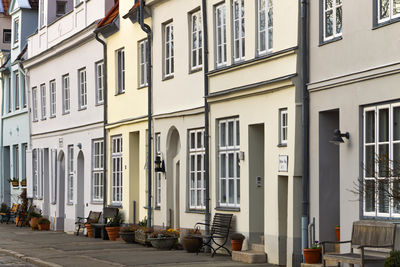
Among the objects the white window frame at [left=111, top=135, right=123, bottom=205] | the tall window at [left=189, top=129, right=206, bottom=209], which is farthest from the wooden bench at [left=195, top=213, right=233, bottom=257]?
the white window frame at [left=111, top=135, right=123, bottom=205]

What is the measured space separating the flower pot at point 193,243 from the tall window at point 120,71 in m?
8.28

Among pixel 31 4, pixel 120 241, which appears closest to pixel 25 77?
pixel 31 4

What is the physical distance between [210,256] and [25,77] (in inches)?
832

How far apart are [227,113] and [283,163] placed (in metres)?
3.25

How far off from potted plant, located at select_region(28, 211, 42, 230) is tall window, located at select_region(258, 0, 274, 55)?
18.5 meters

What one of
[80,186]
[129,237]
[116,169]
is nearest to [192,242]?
[129,237]

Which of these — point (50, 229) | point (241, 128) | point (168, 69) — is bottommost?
point (50, 229)

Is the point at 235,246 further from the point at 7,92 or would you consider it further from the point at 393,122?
the point at 7,92

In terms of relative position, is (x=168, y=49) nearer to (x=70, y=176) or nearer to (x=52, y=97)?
(x=70, y=176)

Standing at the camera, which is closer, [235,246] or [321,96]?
[321,96]

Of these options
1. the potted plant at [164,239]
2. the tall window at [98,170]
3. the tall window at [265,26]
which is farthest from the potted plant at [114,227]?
the tall window at [265,26]

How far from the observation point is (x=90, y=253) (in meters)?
23.4

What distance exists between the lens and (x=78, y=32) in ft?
105

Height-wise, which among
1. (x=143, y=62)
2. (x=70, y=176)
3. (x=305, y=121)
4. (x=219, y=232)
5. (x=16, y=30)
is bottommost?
(x=219, y=232)
